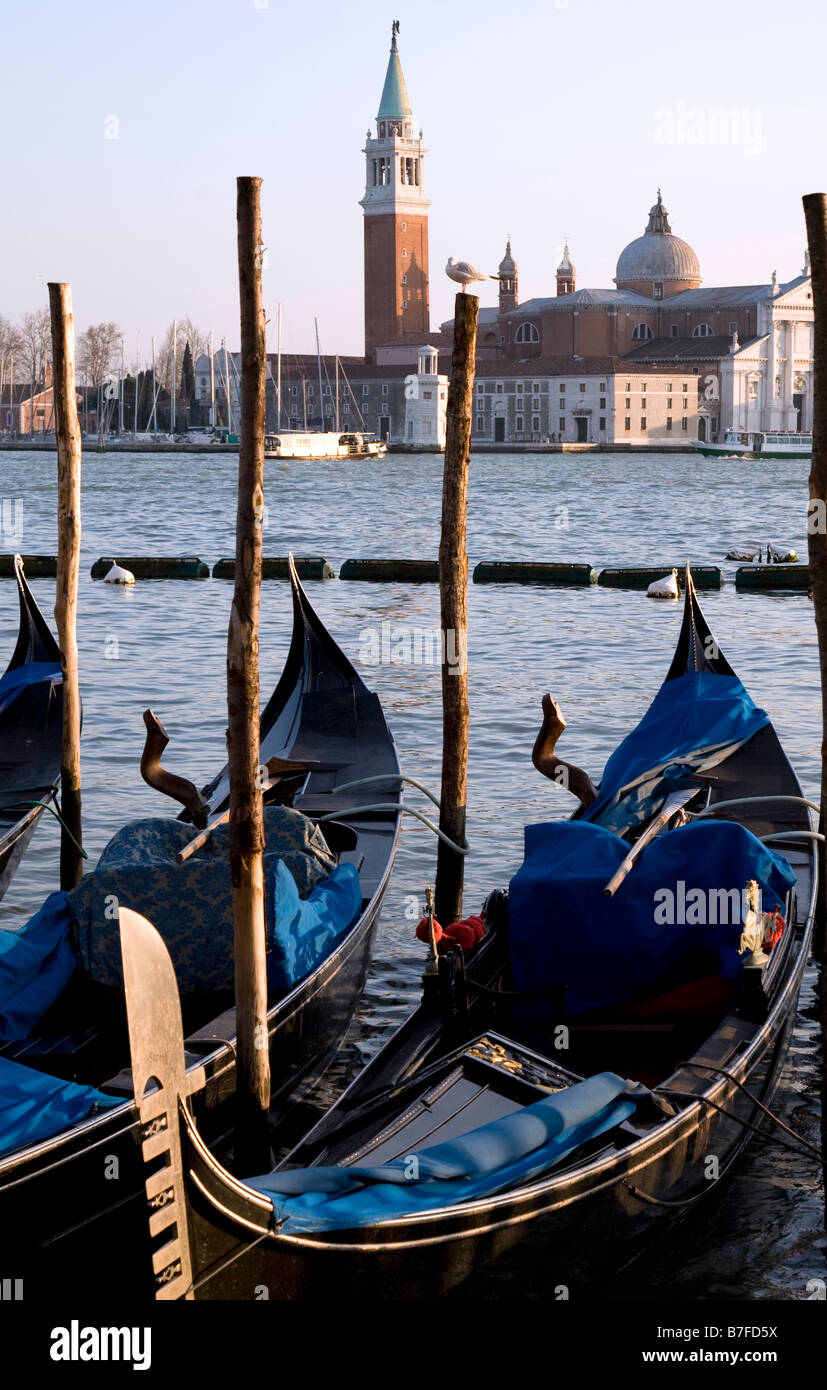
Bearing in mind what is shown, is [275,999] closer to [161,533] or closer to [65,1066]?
[65,1066]

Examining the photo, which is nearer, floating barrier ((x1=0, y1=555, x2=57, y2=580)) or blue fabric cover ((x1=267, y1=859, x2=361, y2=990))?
blue fabric cover ((x1=267, y1=859, x2=361, y2=990))

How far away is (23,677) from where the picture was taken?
6078 mm

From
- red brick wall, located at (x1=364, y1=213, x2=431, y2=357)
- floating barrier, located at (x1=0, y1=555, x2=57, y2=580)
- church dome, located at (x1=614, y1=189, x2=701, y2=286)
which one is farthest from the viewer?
church dome, located at (x1=614, y1=189, x2=701, y2=286)

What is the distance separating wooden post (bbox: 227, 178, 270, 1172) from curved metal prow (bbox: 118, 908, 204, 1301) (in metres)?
0.76

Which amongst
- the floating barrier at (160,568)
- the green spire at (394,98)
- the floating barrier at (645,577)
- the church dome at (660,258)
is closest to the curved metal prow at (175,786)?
the floating barrier at (645,577)

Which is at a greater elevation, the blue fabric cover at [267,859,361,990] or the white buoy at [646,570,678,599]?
the white buoy at [646,570,678,599]

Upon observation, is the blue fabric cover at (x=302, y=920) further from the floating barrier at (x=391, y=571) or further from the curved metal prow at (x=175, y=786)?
the floating barrier at (x=391, y=571)

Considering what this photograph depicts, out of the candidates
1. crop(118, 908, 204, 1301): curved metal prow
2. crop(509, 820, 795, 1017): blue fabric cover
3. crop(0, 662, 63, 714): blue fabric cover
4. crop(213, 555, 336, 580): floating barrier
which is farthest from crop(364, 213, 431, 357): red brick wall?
crop(118, 908, 204, 1301): curved metal prow

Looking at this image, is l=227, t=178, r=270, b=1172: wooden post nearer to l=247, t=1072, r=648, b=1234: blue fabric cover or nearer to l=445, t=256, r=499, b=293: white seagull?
l=247, t=1072, r=648, b=1234: blue fabric cover

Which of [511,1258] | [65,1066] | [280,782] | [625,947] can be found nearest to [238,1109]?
[65,1066]

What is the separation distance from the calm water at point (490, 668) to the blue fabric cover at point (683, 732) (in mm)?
780

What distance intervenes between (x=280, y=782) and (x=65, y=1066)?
2.26m

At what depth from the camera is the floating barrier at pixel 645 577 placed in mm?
15258

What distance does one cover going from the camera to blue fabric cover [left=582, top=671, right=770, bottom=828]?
4938mm
